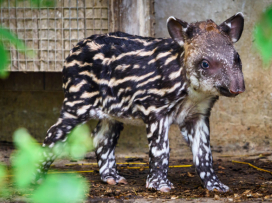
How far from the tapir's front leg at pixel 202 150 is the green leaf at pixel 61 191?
10.9ft

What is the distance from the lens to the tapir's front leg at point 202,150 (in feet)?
13.4

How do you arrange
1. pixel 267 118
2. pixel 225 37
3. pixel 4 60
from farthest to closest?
pixel 267 118
pixel 225 37
pixel 4 60

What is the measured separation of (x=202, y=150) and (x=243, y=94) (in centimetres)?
200

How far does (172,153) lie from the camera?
594cm

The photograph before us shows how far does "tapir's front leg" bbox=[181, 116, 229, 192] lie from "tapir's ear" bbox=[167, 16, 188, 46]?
2.85 ft

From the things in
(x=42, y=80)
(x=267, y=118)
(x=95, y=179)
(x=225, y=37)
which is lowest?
(x=95, y=179)

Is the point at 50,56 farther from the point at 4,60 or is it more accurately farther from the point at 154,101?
the point at 4,60

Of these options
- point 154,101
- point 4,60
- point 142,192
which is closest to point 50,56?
point 154,101

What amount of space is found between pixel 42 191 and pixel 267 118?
211 inches

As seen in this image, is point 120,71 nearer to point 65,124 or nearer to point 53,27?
point 65,124

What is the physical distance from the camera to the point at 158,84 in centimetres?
394

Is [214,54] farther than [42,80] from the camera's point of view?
No

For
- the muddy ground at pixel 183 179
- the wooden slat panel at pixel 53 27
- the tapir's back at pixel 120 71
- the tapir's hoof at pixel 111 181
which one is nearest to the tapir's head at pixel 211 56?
the tapir's back at pixel 120 71

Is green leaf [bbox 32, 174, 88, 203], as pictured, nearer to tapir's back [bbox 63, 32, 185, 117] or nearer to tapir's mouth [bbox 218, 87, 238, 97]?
tapir's mouth [bbox 218, 87, 238, 97]
